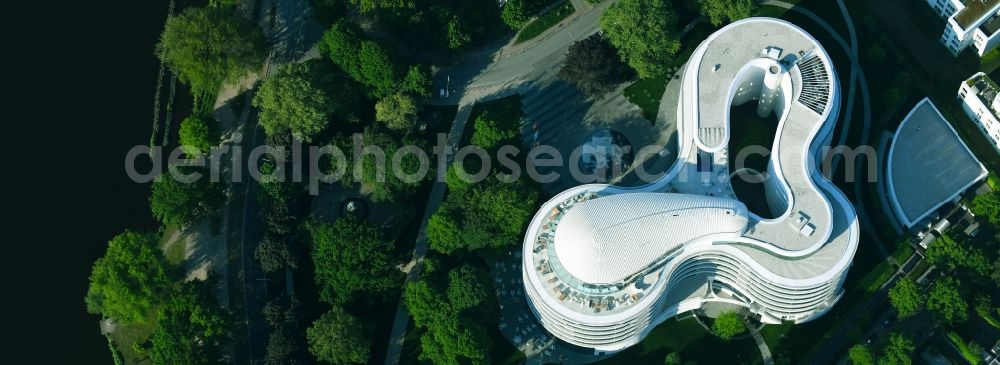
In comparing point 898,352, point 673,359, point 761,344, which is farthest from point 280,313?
point 898,352

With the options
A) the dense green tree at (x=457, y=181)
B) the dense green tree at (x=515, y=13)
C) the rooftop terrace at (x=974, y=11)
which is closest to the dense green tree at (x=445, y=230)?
the dense green tree at (x=457, y=181)

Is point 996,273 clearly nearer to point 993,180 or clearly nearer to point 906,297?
point 906,297

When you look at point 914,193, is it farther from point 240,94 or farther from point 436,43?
point 240,94

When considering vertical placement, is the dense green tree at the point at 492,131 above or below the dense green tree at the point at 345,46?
below

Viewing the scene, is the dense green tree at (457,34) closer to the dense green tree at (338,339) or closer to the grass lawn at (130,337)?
the dense green tree at (338,339)

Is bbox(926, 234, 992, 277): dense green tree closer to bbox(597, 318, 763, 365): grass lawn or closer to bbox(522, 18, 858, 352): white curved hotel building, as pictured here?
bbox(522, 18, 858, 352): white curved hotel building

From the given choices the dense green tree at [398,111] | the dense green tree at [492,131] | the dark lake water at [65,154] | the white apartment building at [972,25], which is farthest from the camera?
the dense green tree at [398,111]
